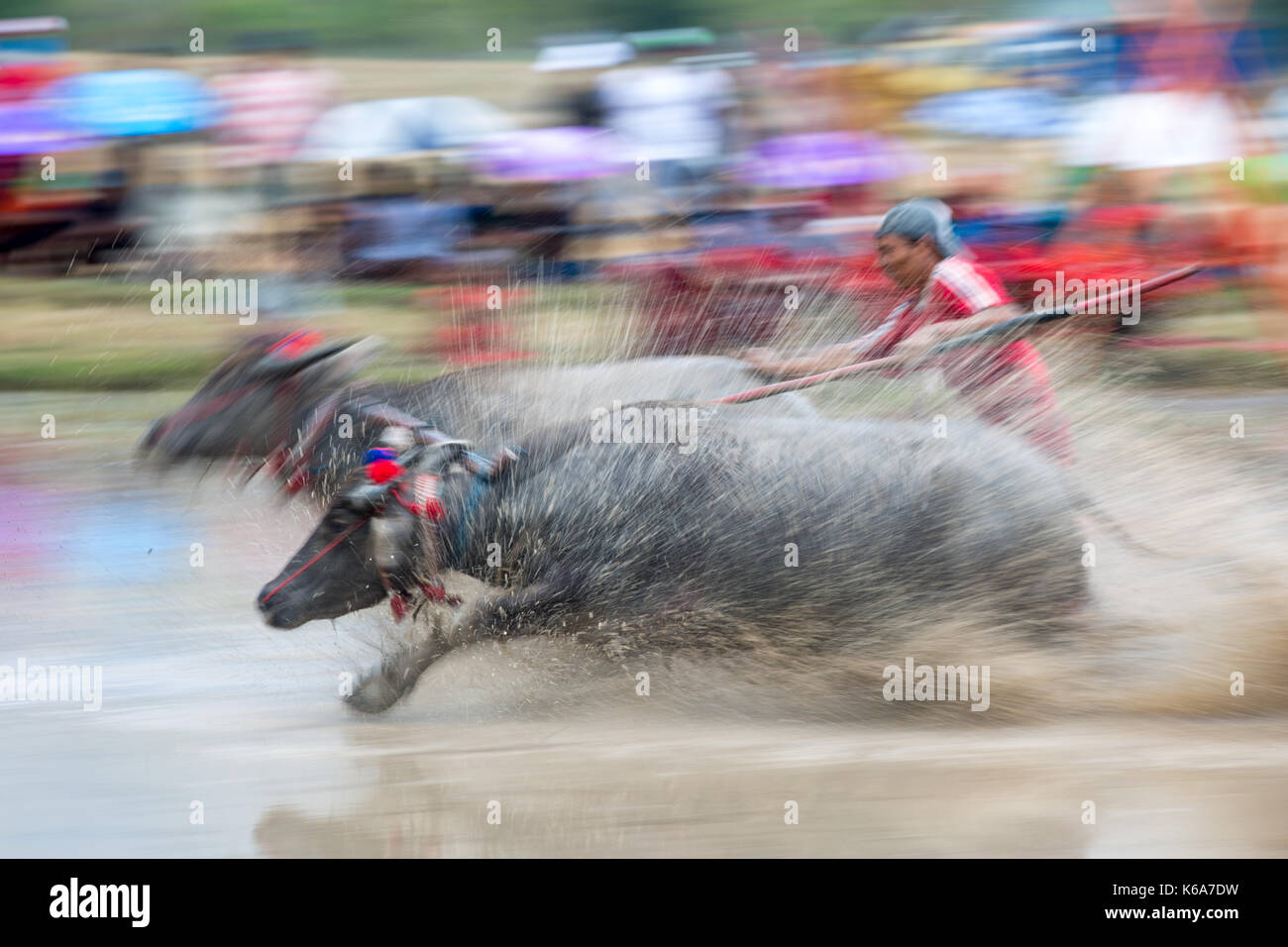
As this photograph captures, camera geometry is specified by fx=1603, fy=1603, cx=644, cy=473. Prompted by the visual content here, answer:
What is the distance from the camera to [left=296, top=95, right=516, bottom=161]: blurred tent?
8.19 m

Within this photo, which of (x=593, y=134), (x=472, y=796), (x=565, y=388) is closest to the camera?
(x=472, y=796)

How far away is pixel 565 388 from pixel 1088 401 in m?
1.48

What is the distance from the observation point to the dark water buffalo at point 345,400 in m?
4.20

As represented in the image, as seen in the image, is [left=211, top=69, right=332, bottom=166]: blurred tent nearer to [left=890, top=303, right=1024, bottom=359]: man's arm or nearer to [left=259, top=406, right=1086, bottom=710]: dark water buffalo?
[left=259, top=406, right=1086, bottom=710]: dark water buffalo

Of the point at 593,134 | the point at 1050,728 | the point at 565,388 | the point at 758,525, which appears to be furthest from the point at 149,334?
the point at 1050,728

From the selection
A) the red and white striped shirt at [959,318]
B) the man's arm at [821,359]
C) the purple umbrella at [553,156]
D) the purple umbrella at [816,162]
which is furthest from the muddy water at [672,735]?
the purple umbrella at [553,156]

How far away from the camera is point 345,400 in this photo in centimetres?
420

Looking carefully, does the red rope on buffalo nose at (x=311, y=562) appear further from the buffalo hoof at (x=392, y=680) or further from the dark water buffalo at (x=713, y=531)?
the buffalo hoof at (x=392, y=680)

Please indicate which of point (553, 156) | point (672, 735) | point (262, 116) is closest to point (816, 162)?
point (553, 156)

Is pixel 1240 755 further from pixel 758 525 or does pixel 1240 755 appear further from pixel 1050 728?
pixel 758 525

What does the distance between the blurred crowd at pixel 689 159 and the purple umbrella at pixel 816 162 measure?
16mm

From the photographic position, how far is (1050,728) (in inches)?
162

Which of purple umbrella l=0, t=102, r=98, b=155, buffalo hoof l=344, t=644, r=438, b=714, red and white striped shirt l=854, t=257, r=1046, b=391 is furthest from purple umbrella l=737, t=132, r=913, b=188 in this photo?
buffalo hoof l=344, t=644, r=438, b=714

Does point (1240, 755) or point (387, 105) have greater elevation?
point (387, 105)
